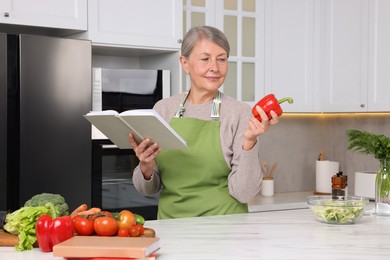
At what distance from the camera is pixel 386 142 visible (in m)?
2.66

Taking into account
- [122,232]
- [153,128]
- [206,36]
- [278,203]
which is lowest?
[278,203]

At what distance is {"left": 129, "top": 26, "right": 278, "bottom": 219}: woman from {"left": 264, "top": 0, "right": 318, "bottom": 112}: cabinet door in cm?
200

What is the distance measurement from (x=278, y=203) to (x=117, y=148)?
4.00 feet

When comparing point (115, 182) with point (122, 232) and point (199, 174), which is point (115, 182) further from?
point (122, 232)

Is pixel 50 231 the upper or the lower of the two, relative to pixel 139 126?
lower

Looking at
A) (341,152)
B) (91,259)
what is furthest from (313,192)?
(91,259)

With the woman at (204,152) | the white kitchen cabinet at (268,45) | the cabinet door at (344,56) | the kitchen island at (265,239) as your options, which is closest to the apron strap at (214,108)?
the woman at (204,152)

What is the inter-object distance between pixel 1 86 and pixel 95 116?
1214 millimetres

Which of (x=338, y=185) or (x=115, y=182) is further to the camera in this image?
(x=338, y=185)

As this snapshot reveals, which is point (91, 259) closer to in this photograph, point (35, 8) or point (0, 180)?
point (0, 180)

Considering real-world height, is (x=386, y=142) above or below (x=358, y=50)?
below

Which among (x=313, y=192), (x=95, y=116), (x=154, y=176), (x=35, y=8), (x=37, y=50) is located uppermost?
(x=35, y=8)

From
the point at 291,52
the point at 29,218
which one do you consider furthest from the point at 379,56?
the point at 29,218

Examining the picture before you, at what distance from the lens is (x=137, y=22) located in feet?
12.9
